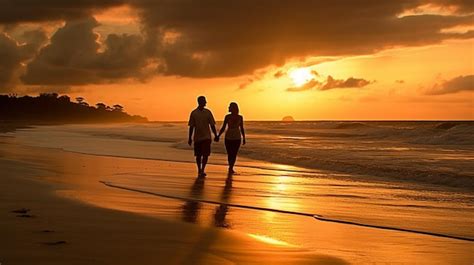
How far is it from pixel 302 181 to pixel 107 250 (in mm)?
8346

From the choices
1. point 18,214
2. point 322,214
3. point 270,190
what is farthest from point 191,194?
point 18,214

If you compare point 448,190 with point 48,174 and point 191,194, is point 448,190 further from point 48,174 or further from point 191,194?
point 48,174

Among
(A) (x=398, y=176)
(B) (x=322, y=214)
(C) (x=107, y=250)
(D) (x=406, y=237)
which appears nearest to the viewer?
(C) (x=107, y=250)

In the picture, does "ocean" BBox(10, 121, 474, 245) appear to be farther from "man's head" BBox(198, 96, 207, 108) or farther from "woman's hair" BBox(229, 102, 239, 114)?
"man's head" BBox(198, 96, 207, 108)

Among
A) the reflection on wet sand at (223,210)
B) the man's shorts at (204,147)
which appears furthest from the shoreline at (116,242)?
the man's shorts at (204,147)

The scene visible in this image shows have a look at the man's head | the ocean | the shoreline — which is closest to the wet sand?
the shoreline

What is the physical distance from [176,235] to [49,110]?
467 feet

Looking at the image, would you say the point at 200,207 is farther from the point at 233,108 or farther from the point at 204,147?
the point at 233,108

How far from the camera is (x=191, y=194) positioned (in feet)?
35.0

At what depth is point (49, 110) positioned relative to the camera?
142 metres

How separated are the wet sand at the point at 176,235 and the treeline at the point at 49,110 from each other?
121098 millimetres

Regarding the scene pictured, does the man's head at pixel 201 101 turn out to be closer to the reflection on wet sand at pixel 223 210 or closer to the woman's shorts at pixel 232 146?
the woman's shorts at pixel 232 146

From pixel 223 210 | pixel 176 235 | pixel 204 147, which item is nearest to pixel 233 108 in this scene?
pixel 204 147

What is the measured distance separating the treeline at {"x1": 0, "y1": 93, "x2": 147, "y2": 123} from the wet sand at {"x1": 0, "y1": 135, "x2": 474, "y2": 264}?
121098mm
